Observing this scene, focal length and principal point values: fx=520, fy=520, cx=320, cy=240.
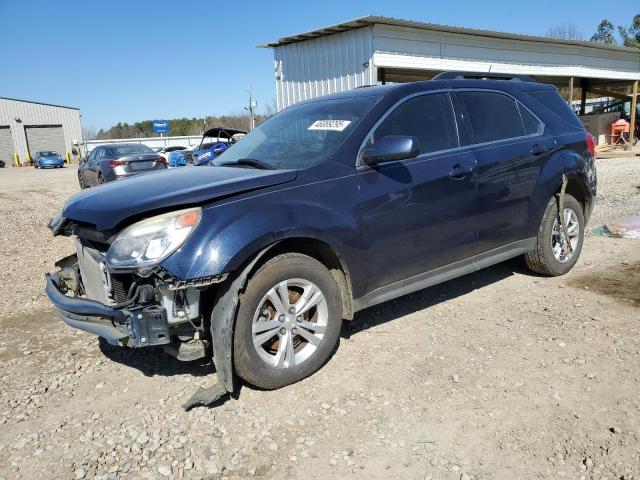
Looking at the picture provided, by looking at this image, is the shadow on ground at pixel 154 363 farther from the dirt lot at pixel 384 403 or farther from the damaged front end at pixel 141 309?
the damaged front end at pixel 141 309

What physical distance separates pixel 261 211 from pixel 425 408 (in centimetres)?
148

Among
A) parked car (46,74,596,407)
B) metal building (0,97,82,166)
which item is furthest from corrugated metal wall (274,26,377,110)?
metal building (0,97,82,166)

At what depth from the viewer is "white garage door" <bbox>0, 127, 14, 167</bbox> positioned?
152 feet

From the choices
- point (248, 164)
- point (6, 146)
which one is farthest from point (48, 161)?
point (248, 164)

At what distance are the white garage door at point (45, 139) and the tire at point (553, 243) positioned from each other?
169 feet

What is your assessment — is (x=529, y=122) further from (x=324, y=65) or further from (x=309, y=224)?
(x=324, y=65)

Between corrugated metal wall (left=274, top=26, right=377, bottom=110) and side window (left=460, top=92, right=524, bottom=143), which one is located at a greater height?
corrugated metal wall (left=274, top=26, right=377, bottom=110)

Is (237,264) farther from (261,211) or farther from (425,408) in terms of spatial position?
(425,408)

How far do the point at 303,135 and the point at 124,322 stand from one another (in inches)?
75.3

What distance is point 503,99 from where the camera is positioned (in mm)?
4668

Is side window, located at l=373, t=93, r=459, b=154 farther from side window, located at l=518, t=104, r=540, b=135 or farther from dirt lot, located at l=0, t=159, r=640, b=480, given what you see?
dirt lot, located at l=0, t=159, r=640, b=480

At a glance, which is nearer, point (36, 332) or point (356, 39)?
point (36, 332)

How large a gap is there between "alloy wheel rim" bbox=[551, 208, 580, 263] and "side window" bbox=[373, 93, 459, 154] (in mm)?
1654

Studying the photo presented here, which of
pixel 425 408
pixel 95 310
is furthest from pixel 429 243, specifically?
pixel 95 310
